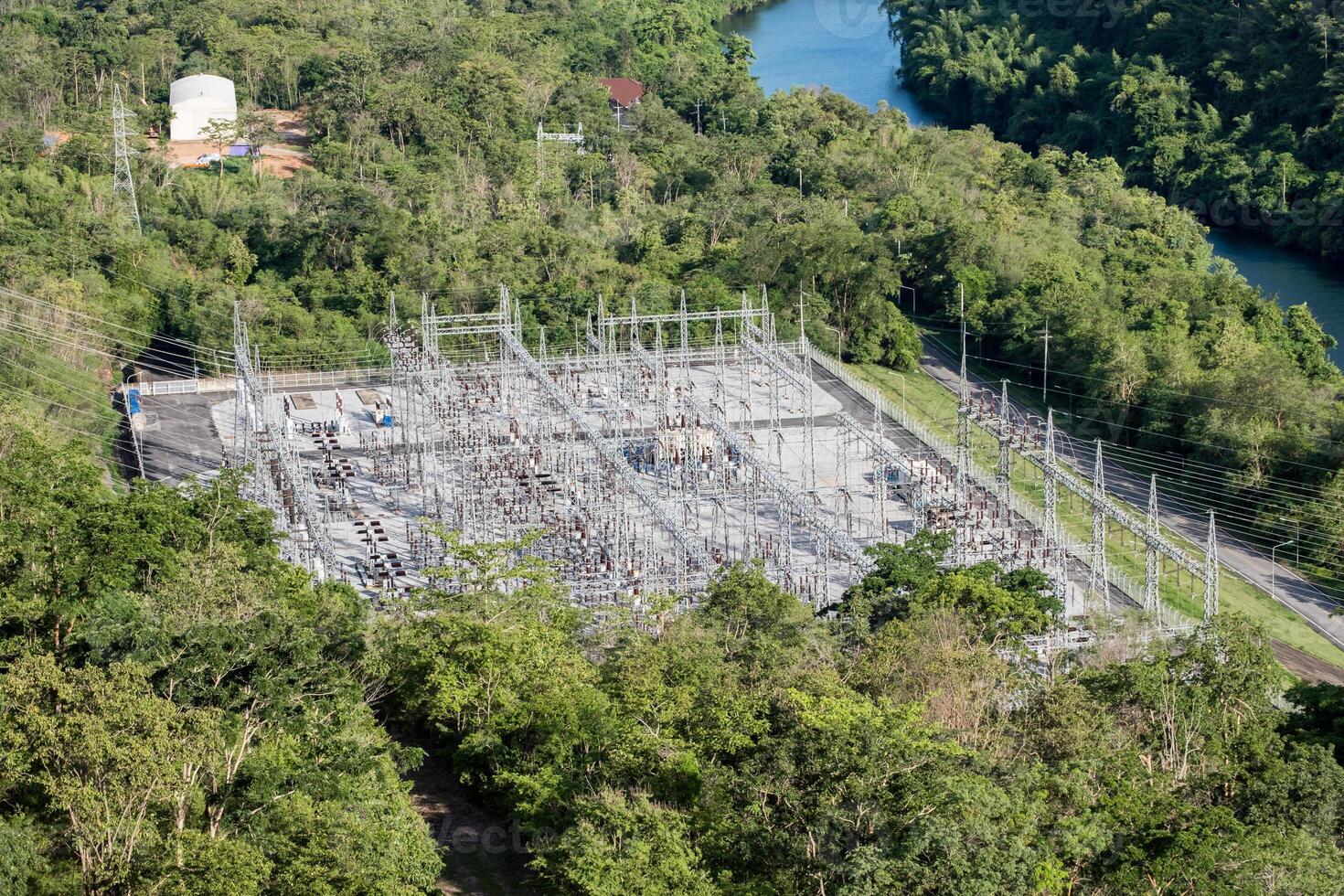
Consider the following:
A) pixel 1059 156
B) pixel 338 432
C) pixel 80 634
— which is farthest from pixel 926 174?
pixel 80 634

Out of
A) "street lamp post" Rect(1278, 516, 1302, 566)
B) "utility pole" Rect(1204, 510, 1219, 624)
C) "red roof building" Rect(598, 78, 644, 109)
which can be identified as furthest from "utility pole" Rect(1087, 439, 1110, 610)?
"red roof building" Rect(598, 78, 644, 109)

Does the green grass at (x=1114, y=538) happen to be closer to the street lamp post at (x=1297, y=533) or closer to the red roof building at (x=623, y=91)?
the street lamp post at (x=1297, y=533)

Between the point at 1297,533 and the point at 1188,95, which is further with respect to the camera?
the point at 1188,95

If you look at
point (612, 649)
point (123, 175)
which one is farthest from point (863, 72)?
point (612, 649)

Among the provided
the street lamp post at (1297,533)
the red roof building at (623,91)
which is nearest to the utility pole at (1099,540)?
the street lamp post at (1297,533)

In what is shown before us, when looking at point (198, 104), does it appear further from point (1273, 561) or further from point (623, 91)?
point (1273, 561)

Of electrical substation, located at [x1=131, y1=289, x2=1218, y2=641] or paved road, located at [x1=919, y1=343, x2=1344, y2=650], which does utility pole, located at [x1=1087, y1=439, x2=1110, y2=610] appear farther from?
paved road, located at [x1=919, y1=343, x2=1344, y2=650]
